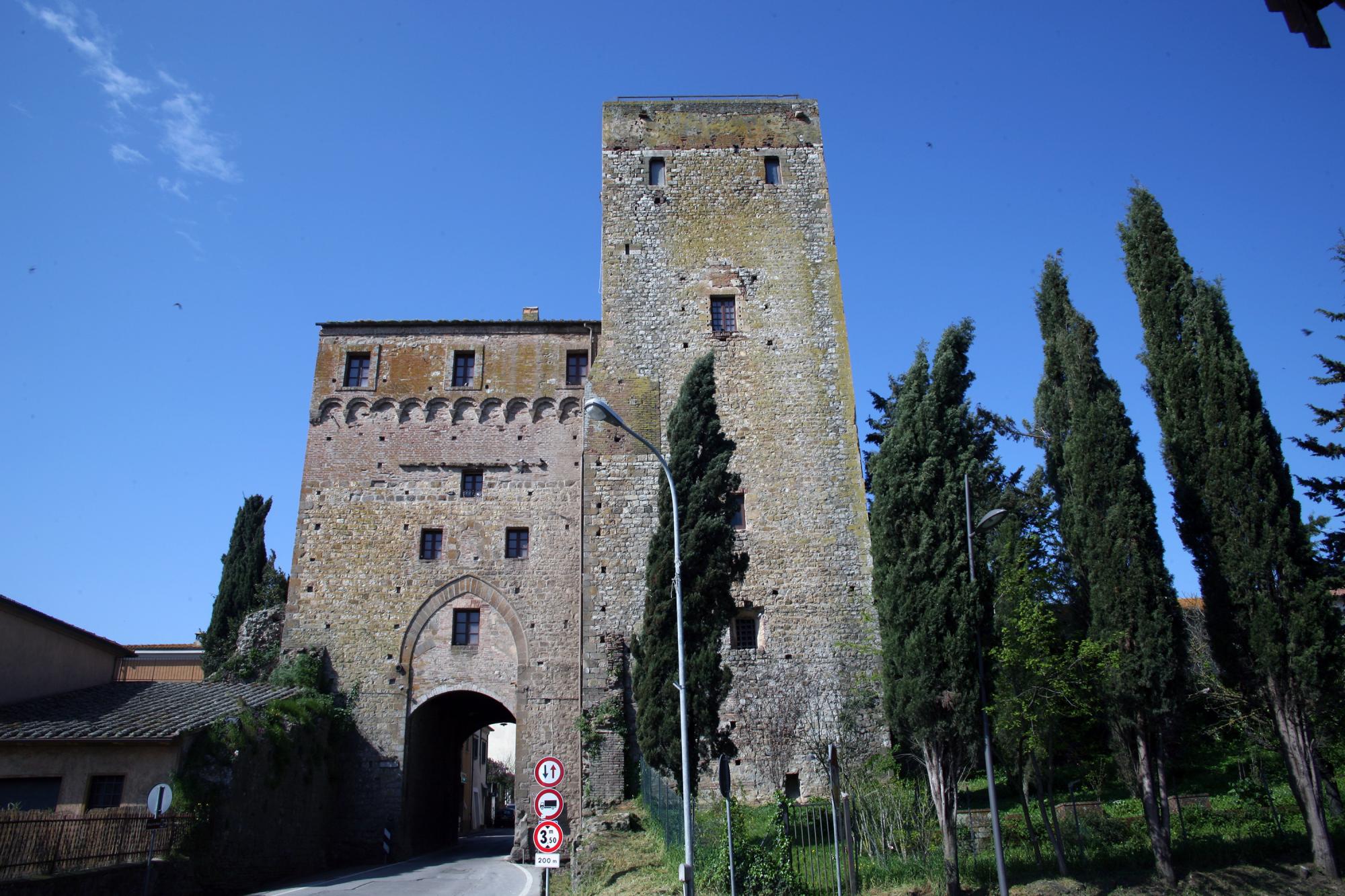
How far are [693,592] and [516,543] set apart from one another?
1076 centimetres

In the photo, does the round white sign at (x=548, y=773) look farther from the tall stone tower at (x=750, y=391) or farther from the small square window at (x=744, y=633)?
the small square window at (x=744, y=633)

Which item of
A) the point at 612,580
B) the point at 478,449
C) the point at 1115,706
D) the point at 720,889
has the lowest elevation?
the point at 720,889

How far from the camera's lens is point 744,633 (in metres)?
22.2

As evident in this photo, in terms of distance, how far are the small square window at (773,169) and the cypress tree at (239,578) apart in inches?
822

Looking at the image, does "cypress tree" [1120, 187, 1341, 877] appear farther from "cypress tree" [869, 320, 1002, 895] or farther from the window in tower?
the window in tower

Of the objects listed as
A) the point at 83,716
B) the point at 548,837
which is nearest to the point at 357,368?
the point at 83,716

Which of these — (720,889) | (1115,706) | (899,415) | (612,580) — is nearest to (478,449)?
(612,580)

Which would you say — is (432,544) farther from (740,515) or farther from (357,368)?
(740,515)

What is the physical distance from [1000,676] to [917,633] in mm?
1675

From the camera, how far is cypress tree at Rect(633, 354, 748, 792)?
15.4 metres

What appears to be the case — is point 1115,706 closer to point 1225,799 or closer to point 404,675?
point 1225,799

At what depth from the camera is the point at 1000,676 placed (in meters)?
15.1

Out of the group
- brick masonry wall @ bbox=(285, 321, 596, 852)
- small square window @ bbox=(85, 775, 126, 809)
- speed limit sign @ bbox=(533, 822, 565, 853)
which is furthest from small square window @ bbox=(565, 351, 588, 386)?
speed limit sign @ bbox=(533, 822, 565, 853)

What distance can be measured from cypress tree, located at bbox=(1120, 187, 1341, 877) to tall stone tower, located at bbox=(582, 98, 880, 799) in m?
7.50
